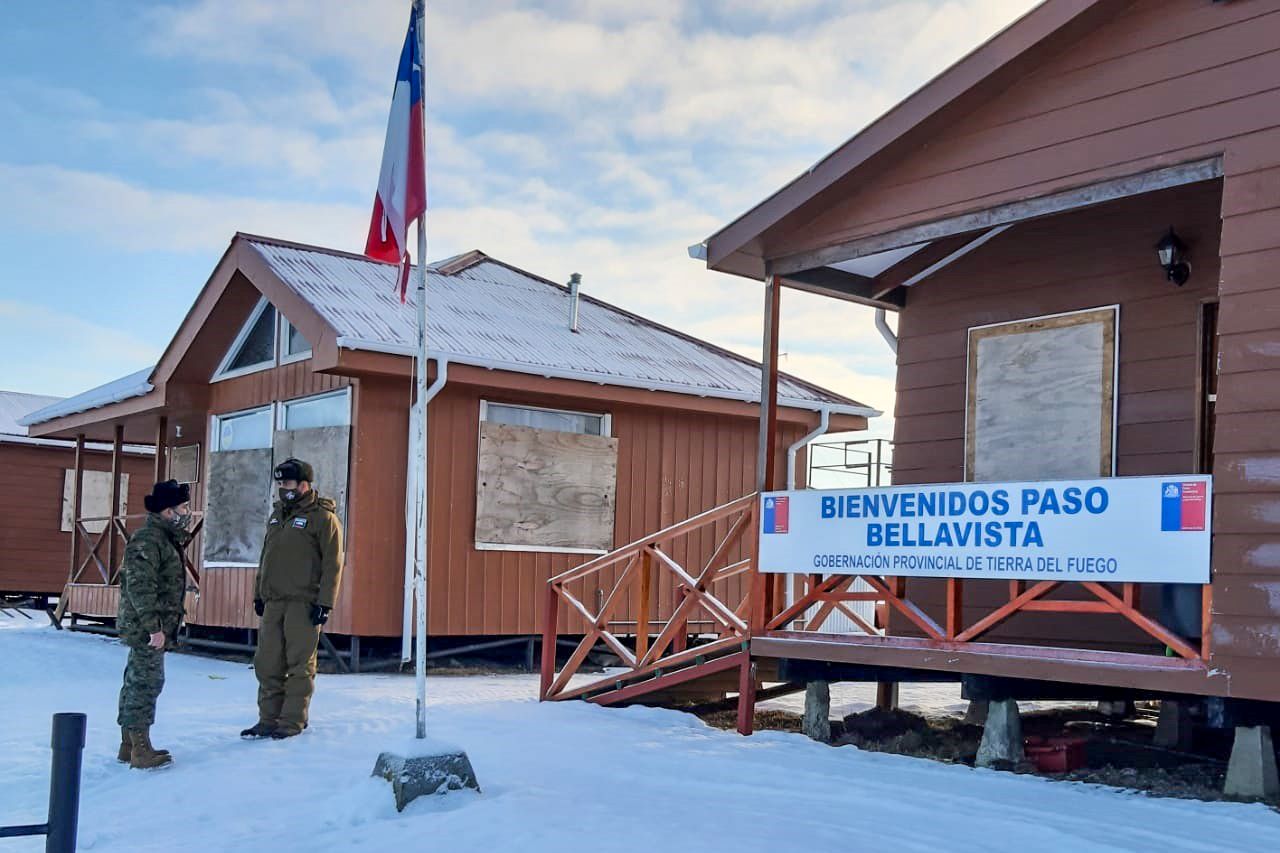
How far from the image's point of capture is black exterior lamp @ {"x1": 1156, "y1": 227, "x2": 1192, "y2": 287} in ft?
28.2

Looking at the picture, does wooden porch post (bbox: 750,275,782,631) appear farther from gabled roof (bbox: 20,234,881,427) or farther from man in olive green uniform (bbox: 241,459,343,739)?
gabled roof (bbox: 20,234,881,427)

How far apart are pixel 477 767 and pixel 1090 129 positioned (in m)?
4.95

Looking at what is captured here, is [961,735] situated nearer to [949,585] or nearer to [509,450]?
[949,585]

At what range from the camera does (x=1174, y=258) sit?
862cm

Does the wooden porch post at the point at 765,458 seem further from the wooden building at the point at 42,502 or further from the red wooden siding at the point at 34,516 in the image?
the red wooden siding at the point at 34,516

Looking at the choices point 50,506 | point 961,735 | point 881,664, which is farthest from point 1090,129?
point 50,506

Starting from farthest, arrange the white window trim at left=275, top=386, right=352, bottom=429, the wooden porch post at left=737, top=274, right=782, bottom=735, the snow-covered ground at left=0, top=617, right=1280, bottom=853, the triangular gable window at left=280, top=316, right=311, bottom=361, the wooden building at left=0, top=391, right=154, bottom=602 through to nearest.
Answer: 1. the wooden building at left=0, top=391, right=154, bottom=602
2. the triangular gable window at left=280, top=316, right=311, bottom=361
3. the white window trim at left=275, top=386, right=352, bottom=429
4. the wooden porch post at left=737, top=274, right=782, bottom=735
5. the snow-covered ground at left=0, top=617, right=1280, bottom=853

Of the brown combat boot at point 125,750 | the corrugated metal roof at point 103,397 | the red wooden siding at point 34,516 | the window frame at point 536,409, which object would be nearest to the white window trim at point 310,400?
the window frame at point 536,409

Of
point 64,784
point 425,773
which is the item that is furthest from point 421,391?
point 64,784

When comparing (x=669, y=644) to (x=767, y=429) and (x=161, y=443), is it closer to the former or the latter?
(x=767, y=429)

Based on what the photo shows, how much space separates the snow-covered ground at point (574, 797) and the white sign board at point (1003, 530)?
116cm

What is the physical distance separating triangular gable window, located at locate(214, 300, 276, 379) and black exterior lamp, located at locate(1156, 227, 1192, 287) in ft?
31.4

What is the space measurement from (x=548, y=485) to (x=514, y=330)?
6.09 feet

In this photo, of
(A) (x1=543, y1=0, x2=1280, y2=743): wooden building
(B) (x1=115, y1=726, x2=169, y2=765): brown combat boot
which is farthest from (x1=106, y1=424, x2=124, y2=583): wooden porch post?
(B) (x1=115, y1=726, x2=169, y2=765): brown combat boot
